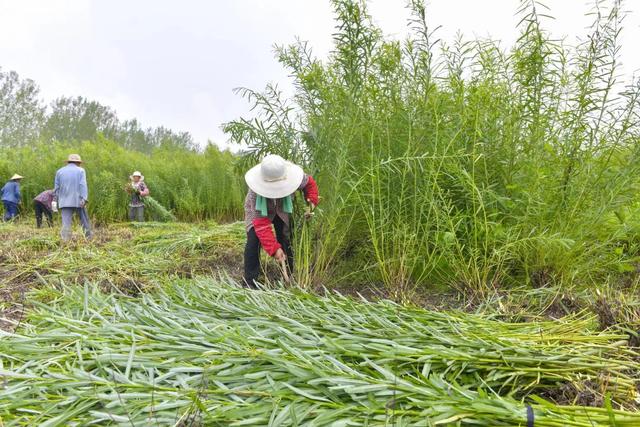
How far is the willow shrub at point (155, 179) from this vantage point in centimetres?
956

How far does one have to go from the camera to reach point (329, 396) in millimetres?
1354

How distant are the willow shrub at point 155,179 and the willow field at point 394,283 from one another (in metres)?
4.39

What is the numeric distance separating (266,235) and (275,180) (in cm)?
42

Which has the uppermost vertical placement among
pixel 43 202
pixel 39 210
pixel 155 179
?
pixel 155 179

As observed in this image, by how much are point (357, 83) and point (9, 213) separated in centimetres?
977

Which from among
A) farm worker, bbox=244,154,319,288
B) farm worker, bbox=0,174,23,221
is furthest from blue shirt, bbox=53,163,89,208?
farm worker, bbox=244,154,319,288

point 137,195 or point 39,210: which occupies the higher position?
point 137,195

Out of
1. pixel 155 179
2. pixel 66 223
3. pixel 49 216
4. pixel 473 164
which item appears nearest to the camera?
Answer: pixel 473 164

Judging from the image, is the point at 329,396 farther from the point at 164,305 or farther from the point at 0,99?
the point at 0,99

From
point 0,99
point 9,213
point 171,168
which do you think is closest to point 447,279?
point 171,168

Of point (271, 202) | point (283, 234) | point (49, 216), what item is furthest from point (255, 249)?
point (49, 216)

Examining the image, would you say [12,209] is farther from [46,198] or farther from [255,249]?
[255,249]

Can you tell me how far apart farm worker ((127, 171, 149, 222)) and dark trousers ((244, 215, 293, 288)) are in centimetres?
573

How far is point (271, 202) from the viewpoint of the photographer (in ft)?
11.1
